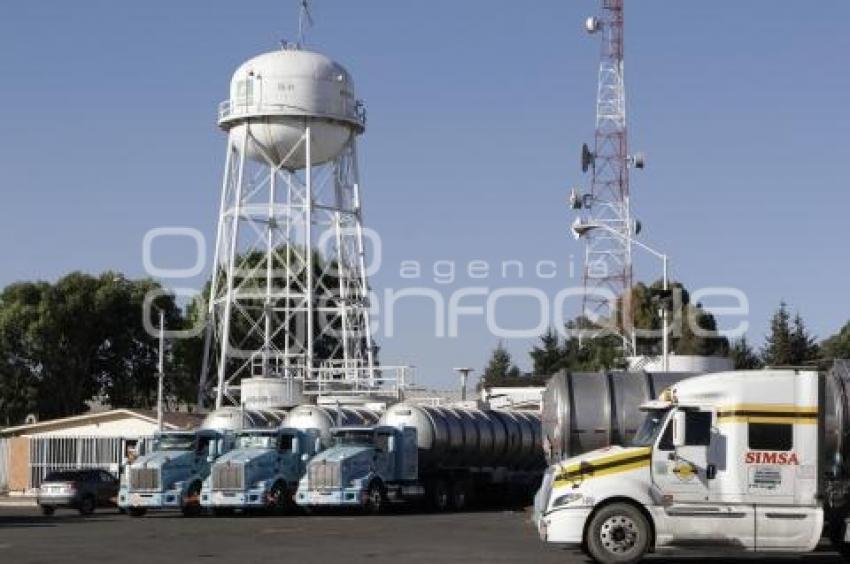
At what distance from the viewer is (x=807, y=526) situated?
22422mm

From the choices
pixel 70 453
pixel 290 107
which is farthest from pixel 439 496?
pixel 290 107

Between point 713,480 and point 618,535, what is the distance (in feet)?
5.50

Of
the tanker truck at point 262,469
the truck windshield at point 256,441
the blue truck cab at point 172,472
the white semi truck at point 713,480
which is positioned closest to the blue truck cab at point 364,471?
the tanker truck at point 262,469

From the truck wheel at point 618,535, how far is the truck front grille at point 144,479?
20754mm

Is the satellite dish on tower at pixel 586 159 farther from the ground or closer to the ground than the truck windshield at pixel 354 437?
farther from the ground

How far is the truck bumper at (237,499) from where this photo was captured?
130 feet

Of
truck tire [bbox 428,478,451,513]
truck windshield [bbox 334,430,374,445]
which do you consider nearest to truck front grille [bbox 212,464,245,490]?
truck windshield [bbox 334,430,374,445]

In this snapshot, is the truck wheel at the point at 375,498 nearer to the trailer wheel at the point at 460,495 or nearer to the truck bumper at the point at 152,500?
the trailer wheel at the point at 460,495

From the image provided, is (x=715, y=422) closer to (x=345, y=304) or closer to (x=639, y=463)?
(x=639, y=463)

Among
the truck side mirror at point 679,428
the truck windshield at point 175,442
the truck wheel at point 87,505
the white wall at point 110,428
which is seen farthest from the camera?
the white wall at point 110,428

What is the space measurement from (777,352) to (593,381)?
3791 centimetres

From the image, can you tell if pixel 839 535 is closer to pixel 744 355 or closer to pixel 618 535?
pixel 618 535

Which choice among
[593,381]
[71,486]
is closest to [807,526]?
[593,381]

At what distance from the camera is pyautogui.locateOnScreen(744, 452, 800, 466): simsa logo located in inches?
888
